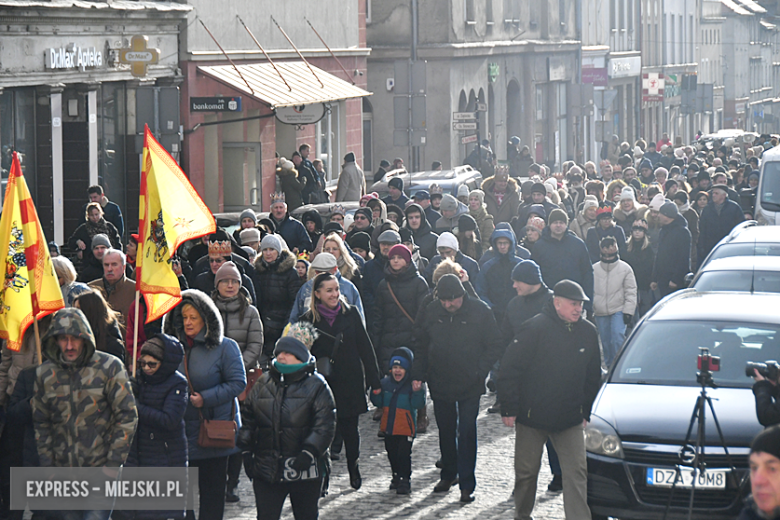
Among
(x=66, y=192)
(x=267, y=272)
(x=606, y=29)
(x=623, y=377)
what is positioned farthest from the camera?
(x=606, y=29)

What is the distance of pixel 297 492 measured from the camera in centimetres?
767

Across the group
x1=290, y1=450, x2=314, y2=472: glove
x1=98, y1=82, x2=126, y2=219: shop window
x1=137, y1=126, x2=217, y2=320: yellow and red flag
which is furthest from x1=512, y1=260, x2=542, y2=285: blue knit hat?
x1=98, y1=82, x2=126, y2=219: shop window

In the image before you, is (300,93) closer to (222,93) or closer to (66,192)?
(222,93)

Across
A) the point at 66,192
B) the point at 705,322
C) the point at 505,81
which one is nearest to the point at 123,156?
the point at 66,192

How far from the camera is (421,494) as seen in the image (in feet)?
32.5

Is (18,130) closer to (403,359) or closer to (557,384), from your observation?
(403,359)

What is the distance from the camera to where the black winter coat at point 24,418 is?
7.79 meters

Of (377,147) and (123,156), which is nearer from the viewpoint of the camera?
(123,156)

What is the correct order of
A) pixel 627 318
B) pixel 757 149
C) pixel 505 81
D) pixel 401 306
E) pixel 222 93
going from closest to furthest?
pixel 401 306, pixel 627 318, pixel 222 93, pixel 757 149, pixel 505 81

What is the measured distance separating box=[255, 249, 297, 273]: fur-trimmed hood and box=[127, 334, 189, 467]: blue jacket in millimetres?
4086

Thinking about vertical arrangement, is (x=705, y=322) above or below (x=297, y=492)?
above

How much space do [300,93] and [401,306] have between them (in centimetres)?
1523

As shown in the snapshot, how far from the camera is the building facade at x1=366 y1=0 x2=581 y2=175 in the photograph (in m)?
38.2

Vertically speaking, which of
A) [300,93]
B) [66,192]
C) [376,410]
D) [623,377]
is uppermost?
[300,93]
